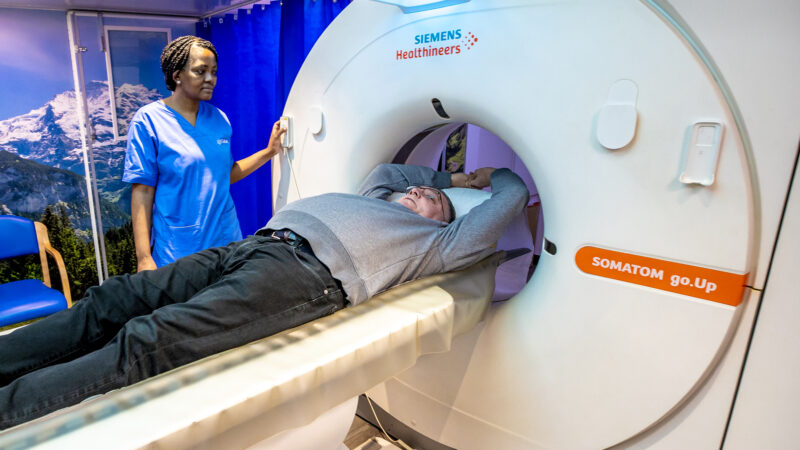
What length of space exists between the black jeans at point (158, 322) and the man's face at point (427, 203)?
41 cm

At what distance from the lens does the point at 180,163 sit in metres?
1.62

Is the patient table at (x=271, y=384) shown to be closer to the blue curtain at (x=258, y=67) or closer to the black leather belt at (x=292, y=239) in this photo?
the black leather belt at (x=292, y=239)

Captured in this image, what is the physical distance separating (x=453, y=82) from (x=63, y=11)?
90.4 inches

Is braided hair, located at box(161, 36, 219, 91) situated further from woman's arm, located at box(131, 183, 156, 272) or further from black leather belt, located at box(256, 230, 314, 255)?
black leather belt, located at box(256, 230, 314, 255)

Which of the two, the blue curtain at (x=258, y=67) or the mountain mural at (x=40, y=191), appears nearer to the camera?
the blue curtain at (x=258, y=67)

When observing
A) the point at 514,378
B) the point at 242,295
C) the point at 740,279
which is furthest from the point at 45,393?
the point at 740,279

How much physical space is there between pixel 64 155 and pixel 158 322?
223 cm

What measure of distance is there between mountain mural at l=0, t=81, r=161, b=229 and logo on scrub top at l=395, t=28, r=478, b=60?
204 cm

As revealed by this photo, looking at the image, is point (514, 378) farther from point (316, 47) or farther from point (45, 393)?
point (316, 47)

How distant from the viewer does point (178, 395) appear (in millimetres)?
721

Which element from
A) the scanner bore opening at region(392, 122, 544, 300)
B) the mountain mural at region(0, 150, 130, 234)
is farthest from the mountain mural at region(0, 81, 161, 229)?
the scanner bore opening at region(392, 122, 544, 300)

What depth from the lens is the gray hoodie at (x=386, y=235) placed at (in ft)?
3.59

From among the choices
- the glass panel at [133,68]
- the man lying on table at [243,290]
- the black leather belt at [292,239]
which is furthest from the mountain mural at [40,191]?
the black leather belt at [292,239]

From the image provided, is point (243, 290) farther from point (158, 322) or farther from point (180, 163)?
point (180, 163)
